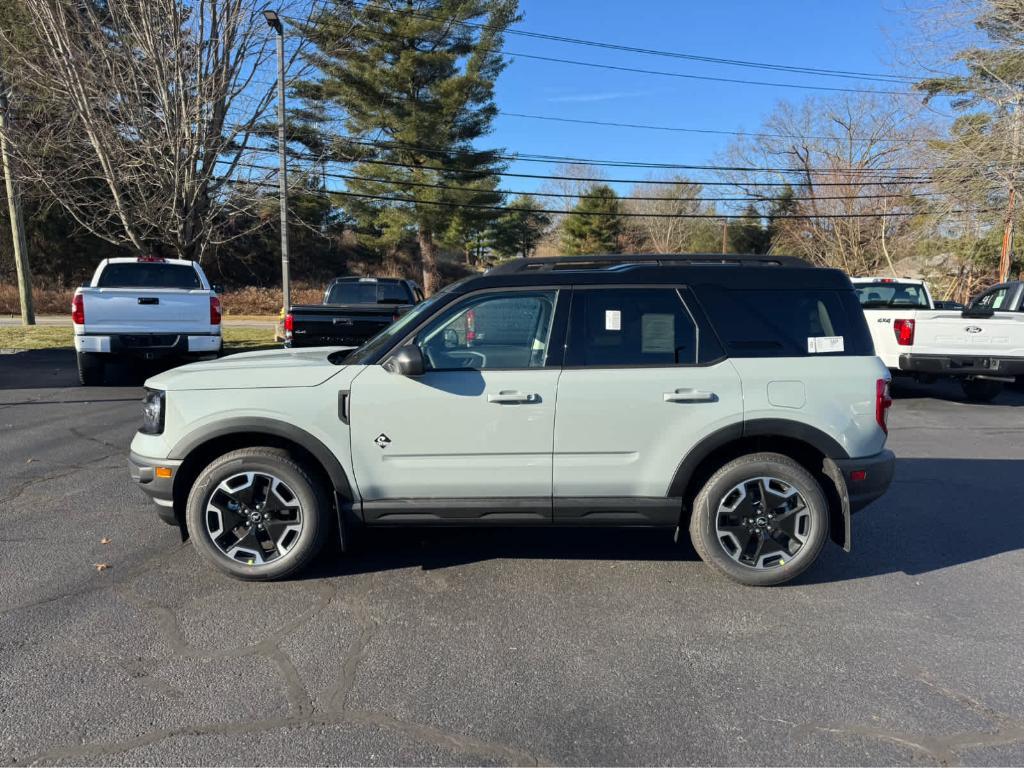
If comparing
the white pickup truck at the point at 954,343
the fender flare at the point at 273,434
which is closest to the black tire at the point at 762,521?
the fender flare at the point at 273,434

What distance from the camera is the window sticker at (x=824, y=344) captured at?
387 cm

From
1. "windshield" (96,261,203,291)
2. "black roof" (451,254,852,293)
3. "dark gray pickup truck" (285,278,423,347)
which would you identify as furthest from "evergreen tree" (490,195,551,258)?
"black roof" (451,254,852,293)

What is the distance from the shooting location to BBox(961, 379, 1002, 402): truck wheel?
10562 millimetres

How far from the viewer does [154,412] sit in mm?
3902

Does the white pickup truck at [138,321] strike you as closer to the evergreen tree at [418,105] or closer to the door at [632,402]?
the door at [632,402]

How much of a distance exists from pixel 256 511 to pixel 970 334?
9839mm

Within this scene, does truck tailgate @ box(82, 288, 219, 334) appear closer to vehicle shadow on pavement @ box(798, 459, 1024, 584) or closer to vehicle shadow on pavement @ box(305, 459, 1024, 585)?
vehicle shadow on pavement @ box(305, 459, 1024, 585)

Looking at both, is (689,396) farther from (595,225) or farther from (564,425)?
(595,225)

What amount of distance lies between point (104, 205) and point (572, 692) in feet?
62.4

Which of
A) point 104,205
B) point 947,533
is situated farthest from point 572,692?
point 104,205

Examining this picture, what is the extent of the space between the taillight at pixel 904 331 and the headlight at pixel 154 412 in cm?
961

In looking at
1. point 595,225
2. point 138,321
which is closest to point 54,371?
point 138,321

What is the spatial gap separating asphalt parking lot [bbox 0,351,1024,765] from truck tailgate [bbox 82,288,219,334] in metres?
5.33

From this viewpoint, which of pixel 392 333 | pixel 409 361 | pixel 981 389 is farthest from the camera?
pixel 981 389
